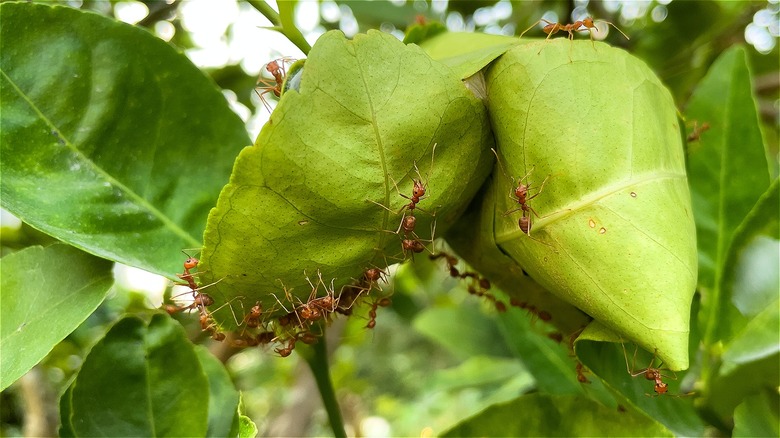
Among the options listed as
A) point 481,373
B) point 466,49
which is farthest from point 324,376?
point 481,373

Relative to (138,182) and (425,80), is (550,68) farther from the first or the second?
(138,182)

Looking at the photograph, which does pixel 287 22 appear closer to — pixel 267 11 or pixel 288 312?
pixel 267 11

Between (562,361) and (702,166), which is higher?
(702,166)

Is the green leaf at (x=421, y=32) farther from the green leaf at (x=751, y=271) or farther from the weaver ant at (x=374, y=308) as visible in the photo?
the green leaf at (x=751, y=271)

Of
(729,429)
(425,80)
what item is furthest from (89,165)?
(729,429)

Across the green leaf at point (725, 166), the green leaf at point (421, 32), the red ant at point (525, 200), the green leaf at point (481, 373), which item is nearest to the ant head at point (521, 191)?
the red ant at point (525, 200)

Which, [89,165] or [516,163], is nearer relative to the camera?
[516,163]

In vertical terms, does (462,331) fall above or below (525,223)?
below
